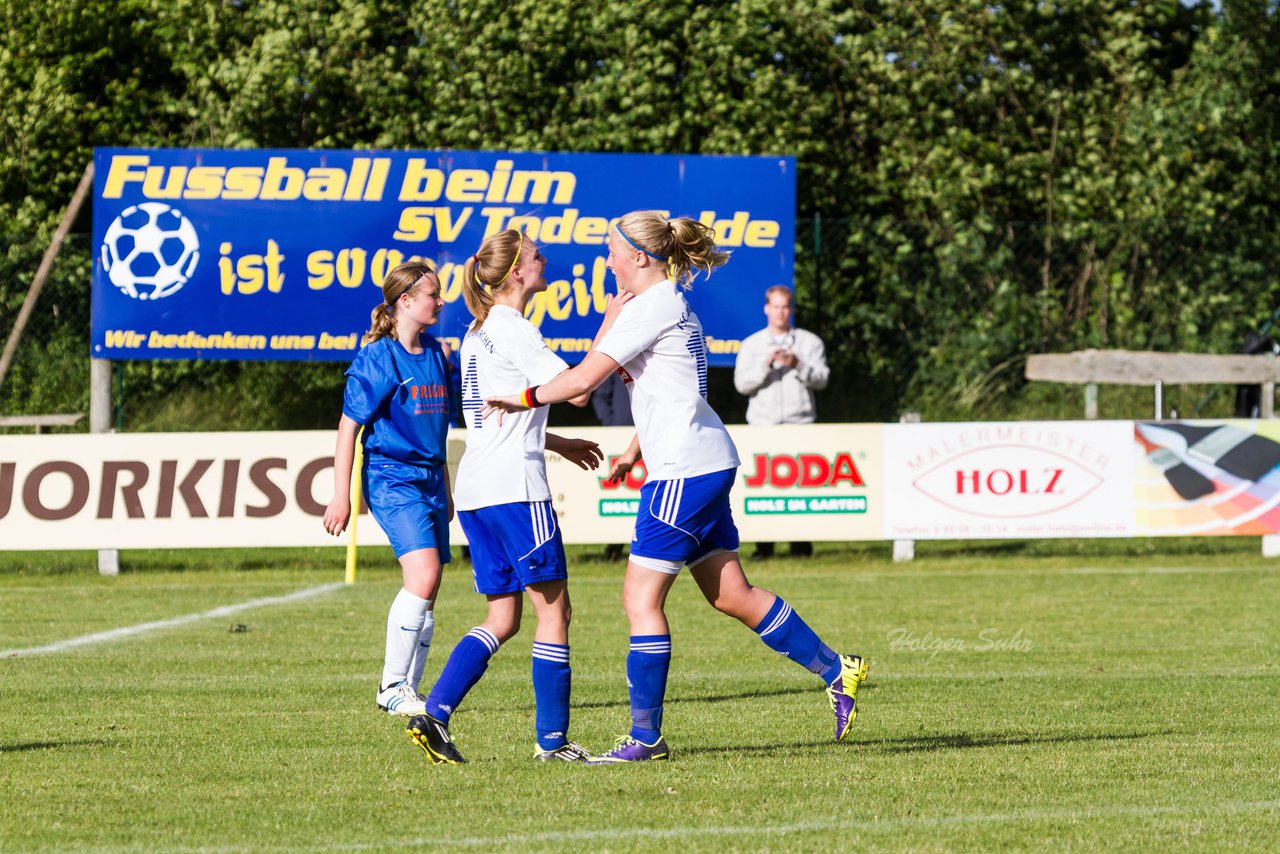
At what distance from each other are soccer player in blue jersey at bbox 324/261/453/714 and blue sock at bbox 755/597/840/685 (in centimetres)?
176

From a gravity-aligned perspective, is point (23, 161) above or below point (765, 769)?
above

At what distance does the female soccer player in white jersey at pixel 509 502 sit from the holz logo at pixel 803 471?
8.88 m

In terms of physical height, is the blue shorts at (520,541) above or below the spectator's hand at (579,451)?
below

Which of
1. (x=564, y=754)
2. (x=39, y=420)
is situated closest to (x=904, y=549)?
(x=39, y=420)

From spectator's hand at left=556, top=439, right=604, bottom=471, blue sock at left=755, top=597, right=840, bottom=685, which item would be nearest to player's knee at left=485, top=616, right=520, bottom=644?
spectator's hand at left=556, top=439, right=604, bottom=471

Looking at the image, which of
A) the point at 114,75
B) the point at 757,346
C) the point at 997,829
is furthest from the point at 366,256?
the point at 997,829

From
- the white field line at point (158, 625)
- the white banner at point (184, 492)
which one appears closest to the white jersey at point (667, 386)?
the white field line at point (158, 625)

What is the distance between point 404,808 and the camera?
532 cm

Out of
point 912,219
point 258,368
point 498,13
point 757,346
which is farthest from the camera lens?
point 912,219

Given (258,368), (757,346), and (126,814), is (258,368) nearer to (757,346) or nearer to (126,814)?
(757,346)

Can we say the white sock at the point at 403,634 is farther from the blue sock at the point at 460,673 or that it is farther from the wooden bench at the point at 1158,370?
the wooden bench at the point at 1158,370

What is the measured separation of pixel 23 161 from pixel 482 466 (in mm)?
15766

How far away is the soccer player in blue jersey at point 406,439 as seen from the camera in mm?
7543

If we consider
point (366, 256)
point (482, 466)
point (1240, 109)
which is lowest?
point (482, 466)
